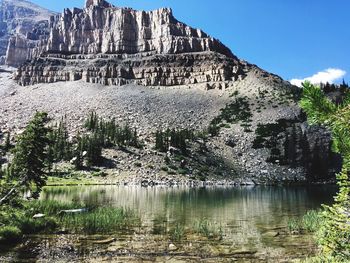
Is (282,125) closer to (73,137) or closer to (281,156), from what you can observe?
(281,156)

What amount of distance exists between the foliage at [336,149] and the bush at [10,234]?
19244 millimetres

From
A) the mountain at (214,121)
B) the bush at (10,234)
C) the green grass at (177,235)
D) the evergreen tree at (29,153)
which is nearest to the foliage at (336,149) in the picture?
the green grass at (177,235)

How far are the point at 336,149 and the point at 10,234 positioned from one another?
20606 millimetres

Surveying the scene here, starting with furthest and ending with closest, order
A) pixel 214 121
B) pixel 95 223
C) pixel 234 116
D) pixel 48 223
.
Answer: pixel 214 121
pixel 234 116
pixel 48 223
pixel 95 223

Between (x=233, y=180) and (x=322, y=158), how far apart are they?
38.9 m

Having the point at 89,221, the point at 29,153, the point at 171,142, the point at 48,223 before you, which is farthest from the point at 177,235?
the point at 171,142

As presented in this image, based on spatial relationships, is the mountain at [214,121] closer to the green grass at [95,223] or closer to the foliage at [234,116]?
the foliage at [234,116]

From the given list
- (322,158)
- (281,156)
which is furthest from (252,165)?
(322,158)

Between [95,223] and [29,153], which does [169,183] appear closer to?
[95,223]

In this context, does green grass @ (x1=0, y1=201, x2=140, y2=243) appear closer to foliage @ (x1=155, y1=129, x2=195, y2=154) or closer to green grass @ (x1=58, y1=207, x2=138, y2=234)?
green grass @ (x1=58, y1=207, x2=138, y2=234)

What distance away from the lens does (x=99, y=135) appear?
5044 inches

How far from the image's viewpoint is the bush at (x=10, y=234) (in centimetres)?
2156

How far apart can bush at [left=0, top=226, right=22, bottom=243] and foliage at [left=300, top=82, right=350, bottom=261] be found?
1924 centimetres

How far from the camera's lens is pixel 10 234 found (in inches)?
870
